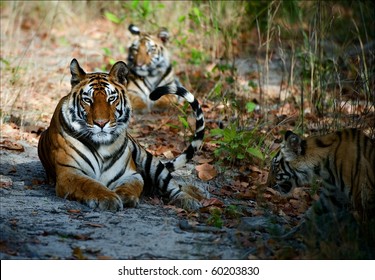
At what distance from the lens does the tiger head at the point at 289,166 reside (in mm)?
6211

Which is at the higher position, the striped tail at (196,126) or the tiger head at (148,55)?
the tiger head at (148,55)

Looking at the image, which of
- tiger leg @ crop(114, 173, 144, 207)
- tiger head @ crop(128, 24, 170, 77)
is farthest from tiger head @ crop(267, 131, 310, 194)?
tiger head @ crop(128, 24, 170, 77)

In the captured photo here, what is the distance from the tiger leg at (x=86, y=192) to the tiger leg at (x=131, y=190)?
103 millimetres

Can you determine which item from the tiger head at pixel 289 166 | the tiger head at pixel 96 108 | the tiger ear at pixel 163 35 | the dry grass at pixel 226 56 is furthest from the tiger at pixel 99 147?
the tiger ear at pixel 163 35

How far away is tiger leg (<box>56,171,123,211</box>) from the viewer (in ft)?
Answer: 19.6

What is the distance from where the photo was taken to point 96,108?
645 centimetres

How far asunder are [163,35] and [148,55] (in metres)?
0.39

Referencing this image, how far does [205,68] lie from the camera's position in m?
11.5

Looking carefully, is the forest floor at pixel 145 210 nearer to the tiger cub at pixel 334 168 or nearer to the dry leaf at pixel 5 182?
the dry leaf at pixel 5 182

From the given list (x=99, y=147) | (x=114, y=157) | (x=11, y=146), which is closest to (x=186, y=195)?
(x=114, y=157)

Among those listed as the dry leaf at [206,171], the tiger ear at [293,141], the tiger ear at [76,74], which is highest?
the tiger ear at [76,74]

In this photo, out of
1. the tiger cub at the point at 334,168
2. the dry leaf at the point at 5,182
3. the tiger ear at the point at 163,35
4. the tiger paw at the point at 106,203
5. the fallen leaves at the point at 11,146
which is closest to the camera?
the tiger cub at the point at 334,168

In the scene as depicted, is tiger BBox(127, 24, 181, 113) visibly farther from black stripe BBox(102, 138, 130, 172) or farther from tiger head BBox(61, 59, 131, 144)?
black stripe BBox(102, 138, 130, 172)
